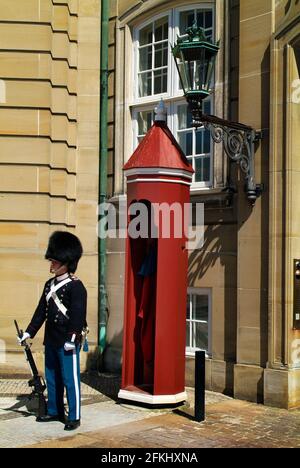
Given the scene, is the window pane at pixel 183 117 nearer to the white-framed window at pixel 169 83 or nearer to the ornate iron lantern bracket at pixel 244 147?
the white-framed window at pixel 169 83

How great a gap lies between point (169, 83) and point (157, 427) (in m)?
5.15

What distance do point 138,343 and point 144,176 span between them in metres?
1.99

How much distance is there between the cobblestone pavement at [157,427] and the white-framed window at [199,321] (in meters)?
1.05

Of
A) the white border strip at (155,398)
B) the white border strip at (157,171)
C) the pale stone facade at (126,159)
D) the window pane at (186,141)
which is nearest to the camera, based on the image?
the white border strip at (155,398)

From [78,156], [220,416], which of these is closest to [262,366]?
[220,416]

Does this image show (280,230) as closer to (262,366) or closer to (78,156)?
(262,366)

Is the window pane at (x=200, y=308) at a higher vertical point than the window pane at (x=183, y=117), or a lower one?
lower

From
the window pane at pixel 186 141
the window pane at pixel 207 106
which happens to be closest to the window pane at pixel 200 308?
the window pane at pixel 186 141

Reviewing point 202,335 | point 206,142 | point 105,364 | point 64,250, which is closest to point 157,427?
point 64,250

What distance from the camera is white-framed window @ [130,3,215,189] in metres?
9.43

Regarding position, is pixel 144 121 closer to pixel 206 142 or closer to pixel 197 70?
pixel 206 142

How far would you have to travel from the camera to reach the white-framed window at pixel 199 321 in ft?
29.7

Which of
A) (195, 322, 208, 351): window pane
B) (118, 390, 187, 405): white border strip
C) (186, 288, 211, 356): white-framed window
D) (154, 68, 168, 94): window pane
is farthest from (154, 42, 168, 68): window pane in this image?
(118, 390, 187, 405): white border strip

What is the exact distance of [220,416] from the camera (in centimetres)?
739
